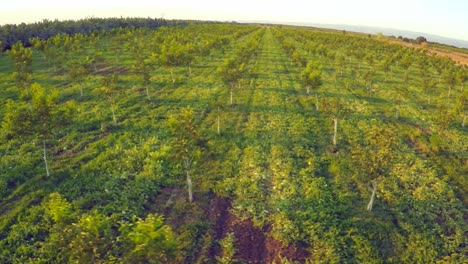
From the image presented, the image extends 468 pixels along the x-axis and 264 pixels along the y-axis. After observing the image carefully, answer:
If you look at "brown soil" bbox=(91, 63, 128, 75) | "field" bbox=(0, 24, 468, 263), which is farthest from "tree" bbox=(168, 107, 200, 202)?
"brown soil" bbox=(91, 63, 128, 75)

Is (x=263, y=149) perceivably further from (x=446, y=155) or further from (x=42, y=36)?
(x=42, y=36)

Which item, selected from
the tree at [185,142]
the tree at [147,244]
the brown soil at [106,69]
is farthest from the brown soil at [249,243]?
the brown soil at [106,69]

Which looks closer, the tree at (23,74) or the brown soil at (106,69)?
the tree at (23,74)

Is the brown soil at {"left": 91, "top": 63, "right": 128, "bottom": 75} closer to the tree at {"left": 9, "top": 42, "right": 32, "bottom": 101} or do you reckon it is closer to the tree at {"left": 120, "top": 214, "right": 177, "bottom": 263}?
the tree at {"left": 9, "top": 42, "right": 32, "bottom": 101}

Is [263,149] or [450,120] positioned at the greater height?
[450,120]

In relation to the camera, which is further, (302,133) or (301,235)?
(302,133)

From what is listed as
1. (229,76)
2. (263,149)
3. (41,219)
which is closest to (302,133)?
(263,149)

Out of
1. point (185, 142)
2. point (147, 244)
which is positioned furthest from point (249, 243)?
point (147, 244)

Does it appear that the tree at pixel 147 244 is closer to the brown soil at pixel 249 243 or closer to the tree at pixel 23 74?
the brown soil at pixel 249 243
